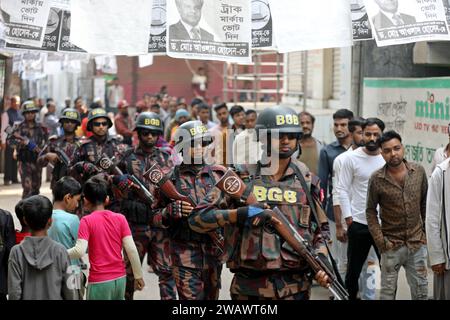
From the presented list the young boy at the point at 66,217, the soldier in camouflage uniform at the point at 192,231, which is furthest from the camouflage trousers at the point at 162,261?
the young boy at the point at 66,217

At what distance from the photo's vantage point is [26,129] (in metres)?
15.2

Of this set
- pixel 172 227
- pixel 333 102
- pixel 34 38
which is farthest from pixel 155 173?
pixel 333 102

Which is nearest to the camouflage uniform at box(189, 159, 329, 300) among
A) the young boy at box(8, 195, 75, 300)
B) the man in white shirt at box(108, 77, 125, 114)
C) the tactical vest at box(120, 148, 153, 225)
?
the young boy at box(8, 195, 75, 300)

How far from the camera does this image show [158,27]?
23.9ft

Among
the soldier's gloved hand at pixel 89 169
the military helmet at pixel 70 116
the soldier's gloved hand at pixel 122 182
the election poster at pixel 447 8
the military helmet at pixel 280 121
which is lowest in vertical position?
the soldier's gloved hand at pixel 122 182

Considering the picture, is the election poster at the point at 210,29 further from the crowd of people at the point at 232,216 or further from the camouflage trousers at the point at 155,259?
the camouflage trousers at the point at 155,259

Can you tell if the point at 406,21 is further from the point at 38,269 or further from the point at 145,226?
the point at 38,269

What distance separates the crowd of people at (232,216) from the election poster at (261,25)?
2.66ft

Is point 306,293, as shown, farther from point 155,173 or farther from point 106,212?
point 155,173

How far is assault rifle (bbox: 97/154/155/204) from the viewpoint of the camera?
329 inches

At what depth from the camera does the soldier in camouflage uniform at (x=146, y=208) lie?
7.96 meters

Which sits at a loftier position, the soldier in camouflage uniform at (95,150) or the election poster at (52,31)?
the election poster at (52,31)

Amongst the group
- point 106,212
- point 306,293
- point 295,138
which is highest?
point 295,138

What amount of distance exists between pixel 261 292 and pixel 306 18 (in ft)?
7.62
